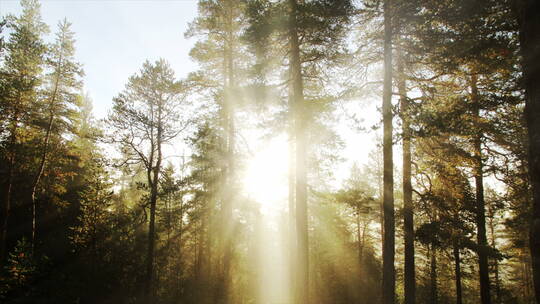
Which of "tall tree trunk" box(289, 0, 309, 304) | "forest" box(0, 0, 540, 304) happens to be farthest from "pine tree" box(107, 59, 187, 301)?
"tall tree trunk" box(289, 0, 309, 304)

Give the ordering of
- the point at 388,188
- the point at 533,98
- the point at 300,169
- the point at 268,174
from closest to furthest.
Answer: the point at 533,98 < the point at 388,188 < the point at 300,169 < the point at 268,174

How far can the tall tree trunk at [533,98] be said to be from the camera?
378cm

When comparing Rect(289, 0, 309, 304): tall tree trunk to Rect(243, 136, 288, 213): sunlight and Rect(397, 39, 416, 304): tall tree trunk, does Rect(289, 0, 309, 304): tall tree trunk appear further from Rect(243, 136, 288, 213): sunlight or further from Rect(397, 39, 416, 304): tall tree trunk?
Rect(397, 39, 416, 304): tall tree trunk

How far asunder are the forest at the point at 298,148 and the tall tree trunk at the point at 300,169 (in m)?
0.07

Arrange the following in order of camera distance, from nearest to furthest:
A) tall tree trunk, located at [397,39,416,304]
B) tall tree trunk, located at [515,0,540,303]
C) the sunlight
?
tall tree trunk, located at [515,0,540,303] < tall tree trunk, located at [397,39,416,304] < the sunlight

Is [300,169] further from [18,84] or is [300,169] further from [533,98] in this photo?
[18,84]

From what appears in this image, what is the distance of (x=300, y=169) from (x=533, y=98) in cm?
631

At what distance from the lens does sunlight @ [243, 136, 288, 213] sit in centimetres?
1120

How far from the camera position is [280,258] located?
90.0ft

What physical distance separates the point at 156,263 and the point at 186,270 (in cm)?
346

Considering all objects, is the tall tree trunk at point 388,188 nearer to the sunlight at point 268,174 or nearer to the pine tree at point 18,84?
the sunlight at point 268,174

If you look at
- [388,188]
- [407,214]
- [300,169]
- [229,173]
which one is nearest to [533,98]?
[388,188]

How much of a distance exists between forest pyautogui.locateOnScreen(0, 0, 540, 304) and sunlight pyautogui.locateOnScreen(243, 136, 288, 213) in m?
0.11

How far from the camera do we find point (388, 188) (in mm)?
7969
